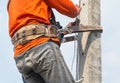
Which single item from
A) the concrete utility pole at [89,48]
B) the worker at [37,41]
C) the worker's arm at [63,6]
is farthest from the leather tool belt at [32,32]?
the concrete utility pole at [89,48]

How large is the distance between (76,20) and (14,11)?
1.09 m

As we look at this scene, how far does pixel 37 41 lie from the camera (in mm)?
5180

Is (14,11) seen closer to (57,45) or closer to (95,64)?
(57,45)

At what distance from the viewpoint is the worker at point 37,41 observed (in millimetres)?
5105

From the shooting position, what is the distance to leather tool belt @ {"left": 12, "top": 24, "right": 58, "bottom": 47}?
521 cm

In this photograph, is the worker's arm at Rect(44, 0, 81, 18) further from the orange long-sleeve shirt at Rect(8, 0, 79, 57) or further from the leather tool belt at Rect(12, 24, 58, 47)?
the leather tool belt at Rect(12, 24, 58, 47)

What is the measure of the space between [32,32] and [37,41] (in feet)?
0.36

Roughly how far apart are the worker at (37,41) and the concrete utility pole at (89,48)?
2.61 feet

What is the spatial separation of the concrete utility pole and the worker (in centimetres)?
80

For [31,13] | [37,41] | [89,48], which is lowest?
[89,48]

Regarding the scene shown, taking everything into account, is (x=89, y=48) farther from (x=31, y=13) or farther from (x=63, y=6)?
(x=31, y=13)

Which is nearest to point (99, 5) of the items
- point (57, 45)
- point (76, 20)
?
point (76, 20)

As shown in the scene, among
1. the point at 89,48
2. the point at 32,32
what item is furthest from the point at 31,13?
the point at 89,48

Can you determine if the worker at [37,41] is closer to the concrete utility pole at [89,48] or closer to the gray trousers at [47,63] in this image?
the gray trousers at [47,63]
